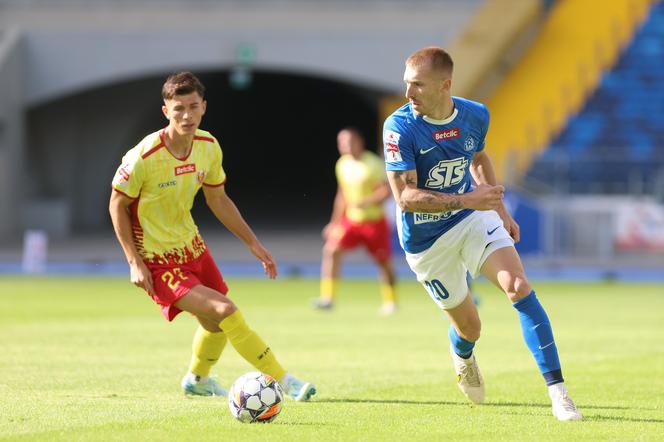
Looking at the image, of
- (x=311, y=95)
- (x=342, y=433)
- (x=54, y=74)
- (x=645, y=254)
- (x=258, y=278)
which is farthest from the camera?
(x=311, y=95)

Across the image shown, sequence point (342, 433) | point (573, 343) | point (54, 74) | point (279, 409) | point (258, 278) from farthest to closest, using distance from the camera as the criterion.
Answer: point (54, 74)
point (258, 278)
point (573, 343)
point (279, 409)
point (342, 433)

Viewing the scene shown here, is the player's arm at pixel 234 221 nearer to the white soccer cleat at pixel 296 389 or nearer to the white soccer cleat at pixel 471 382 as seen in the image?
the white soccer cleat at pixel 296 389

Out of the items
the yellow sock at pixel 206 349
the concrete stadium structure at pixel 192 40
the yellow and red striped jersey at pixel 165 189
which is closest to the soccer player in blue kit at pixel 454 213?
the yellow and red striped jersey at pixel 165 189

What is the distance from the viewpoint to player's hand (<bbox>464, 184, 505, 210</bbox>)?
7.23 meters

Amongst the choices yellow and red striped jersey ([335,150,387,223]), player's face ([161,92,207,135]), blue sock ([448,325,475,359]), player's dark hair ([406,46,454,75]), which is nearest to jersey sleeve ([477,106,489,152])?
player's dark hair ([406,46,454,75])

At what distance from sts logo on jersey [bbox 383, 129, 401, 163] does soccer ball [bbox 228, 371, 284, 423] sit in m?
1.55

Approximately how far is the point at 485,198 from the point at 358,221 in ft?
32.0

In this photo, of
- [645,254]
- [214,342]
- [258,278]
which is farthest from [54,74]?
[214,342]

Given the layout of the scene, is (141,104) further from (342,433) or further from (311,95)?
(342,433)

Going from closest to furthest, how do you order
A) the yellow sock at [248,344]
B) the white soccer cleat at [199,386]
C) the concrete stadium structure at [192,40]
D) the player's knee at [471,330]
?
the yellow sock at [248,344]
the player's knee at [471,330]
the white soccer cleat at [199,386]
the concrete stadium structure at [192,40]

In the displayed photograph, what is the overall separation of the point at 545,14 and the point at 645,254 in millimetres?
10182

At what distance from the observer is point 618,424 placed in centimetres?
730

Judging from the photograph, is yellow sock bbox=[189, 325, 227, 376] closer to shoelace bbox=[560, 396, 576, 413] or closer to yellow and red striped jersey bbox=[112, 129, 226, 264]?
yellow and red striped jersey bbox=[112, 129, 226, 264]

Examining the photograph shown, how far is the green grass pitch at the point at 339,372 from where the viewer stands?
7176 millimetres
